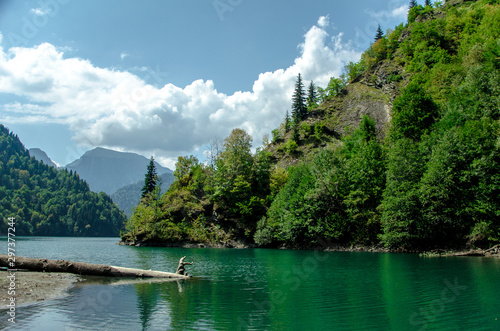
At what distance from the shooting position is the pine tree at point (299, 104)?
10469 cm

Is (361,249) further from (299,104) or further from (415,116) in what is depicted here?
(299,104)

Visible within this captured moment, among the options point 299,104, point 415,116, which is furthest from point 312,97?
point 415,116

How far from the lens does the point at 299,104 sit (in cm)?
10725

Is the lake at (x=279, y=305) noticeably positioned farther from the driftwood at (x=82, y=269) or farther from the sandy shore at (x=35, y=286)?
the driftwood at (x=82, y=269)

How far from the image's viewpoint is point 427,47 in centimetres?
8944

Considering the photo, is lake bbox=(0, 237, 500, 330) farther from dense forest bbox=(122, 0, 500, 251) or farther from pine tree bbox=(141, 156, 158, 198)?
pine tree bbox=(141, 156, 158, 198)

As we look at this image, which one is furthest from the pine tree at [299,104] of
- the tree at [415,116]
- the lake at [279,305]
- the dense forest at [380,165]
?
the lake at [279,305]

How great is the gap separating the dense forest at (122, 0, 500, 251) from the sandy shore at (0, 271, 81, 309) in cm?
4460

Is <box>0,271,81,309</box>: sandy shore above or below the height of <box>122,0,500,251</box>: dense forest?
below

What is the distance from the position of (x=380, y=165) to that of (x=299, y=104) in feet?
172

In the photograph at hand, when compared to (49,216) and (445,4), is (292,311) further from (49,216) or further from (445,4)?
(49,216)

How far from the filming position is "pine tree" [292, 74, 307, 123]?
105 meters

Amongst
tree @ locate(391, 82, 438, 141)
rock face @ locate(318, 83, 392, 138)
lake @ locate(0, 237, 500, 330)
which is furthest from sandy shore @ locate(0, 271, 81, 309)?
rock face @ locate(318, 83, 392, 138)

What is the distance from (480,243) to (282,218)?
115 feet
